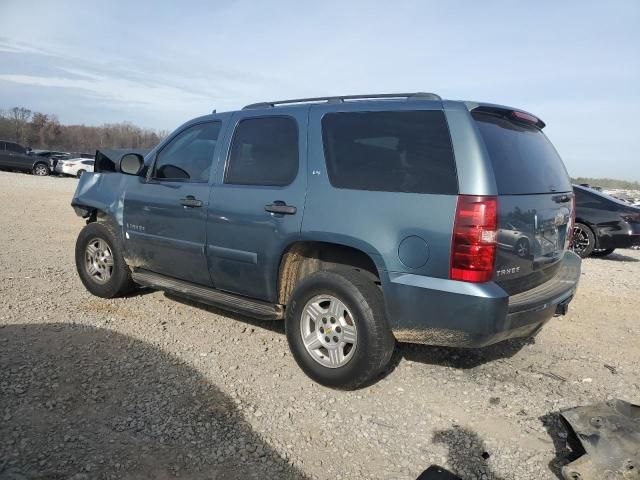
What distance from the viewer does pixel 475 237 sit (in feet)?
9.87

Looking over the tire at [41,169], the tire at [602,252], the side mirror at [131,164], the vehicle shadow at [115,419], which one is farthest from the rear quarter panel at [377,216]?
the tire at [41,169]

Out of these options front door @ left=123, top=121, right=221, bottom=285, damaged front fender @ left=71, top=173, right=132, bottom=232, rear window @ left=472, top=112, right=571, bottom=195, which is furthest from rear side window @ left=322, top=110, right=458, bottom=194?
damaged front fender @ left=71, top=173, right=132, bottom=232

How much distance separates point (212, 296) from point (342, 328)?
4.28 ft

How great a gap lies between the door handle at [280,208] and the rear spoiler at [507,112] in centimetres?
140

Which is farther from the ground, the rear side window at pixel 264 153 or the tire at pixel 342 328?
the rear side window at pixel 264 153

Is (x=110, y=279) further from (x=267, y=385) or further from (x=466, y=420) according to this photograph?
(x=466, y=420)

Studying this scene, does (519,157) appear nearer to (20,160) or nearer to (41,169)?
(20,160)

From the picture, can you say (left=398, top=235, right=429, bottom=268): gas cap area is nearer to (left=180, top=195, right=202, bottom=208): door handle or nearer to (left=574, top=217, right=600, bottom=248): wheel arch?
(left=180, top=195, right=202, bottom=208): door handle

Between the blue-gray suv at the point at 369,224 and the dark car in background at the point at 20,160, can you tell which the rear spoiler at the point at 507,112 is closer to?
the blue-gray suv at the point at 369,224

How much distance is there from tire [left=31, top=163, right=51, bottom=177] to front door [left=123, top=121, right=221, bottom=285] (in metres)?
29.0

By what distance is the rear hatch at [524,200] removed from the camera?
10.4 ft

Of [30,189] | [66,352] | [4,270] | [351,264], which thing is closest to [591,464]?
[351,264]

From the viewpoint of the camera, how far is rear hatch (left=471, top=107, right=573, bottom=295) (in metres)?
3.16

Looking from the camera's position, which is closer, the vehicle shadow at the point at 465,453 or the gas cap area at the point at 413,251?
the vehicle shadow at the point at 465,453
